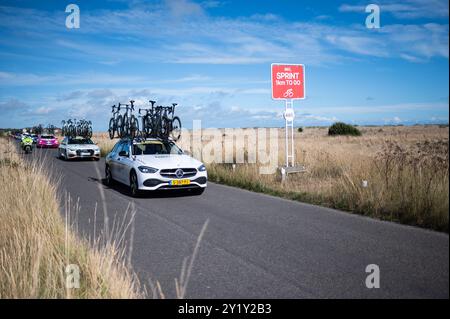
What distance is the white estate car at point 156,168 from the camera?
415 inches

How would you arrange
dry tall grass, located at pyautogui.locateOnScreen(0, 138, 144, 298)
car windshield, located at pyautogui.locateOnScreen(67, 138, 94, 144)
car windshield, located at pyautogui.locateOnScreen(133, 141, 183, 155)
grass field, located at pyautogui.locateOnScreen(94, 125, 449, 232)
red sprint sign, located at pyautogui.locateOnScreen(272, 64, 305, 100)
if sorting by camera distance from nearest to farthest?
dry tall grass, located at pyautogui.locateOnScreen(0, 138, 144, 298) → grass field, located at pyautogui.locateOnScreen(94, 125, 449, 232) → car windshield, located at pyautogui.locateOnScreen(133, 141, 183, 155) → red sprint sign, located at pyautogui.locateOnScreen(272, 64, 305, 100) → car windshield, located at pyautogui.locateOnScreen(67, 138, 94, 144)

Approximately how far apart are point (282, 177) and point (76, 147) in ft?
52.6

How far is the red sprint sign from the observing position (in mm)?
13555

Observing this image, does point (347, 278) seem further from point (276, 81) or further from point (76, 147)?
point (76, 147)

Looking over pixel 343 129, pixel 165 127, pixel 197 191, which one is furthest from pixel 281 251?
pixel 343 129

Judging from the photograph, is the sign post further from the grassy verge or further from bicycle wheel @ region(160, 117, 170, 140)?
bicycle wheel @ region(160, 117, 170, 140)

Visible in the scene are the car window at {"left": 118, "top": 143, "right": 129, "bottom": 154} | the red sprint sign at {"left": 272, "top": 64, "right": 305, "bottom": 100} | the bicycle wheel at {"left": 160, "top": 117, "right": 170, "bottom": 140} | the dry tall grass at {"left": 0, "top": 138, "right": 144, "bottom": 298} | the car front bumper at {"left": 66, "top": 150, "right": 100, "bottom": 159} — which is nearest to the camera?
the dry tall grass at {"left": 0, "top": 138, "right": 144, "bottom": 298}

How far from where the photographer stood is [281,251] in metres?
5.73

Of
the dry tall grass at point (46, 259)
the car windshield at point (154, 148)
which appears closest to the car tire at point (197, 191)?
the car windshield at point (154, 148)

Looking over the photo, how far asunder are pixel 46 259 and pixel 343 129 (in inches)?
2201

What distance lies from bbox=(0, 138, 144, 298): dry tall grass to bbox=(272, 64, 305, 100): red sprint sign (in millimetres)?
Result: 8741

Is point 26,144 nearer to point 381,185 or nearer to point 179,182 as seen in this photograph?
point 179,182

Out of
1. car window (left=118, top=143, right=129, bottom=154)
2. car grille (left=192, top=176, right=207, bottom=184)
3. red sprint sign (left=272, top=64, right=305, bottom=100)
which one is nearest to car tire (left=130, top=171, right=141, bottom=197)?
car window (left=118, top=143, right=129, bottom=154)

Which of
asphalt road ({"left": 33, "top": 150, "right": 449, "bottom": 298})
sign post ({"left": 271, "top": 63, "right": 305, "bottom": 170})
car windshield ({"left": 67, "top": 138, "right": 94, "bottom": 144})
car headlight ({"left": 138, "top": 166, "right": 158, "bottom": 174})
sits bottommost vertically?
asphalt road ({"left": 33, "top": 150, "right": 449, "bottom": 298})
